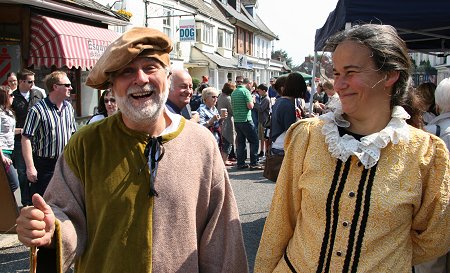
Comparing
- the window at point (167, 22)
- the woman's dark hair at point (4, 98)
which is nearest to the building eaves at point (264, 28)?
the window at point (167, 22)

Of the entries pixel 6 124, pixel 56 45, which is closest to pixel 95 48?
pixel 56 45

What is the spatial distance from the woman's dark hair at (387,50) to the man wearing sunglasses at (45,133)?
3543 mm

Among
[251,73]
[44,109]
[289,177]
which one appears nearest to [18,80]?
[44,109]

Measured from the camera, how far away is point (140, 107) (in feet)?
6.75

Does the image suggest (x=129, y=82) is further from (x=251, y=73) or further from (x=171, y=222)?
(x=251, y=73)

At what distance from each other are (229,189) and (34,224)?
867 mm

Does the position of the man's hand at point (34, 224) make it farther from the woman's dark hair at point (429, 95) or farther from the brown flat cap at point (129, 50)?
the woman's dark hair at point (429, 95)

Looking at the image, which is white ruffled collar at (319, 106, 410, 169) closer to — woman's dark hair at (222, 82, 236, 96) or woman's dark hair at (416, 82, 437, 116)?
woman's dark hair at (416, 82, 437, 116)

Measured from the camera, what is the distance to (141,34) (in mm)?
2047

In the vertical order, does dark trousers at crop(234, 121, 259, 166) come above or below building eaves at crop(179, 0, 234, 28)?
below

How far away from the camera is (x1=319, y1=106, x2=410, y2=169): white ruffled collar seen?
74.2 inches

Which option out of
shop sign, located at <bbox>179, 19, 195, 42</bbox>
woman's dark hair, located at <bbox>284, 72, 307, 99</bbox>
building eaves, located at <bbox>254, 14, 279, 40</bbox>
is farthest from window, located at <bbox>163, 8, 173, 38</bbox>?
building eaves, located at <bbox>254, 14, 279, 40</bbox>

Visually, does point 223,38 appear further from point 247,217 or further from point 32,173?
point 32,173

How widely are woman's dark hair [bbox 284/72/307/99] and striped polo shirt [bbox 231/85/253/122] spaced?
11.8ft
